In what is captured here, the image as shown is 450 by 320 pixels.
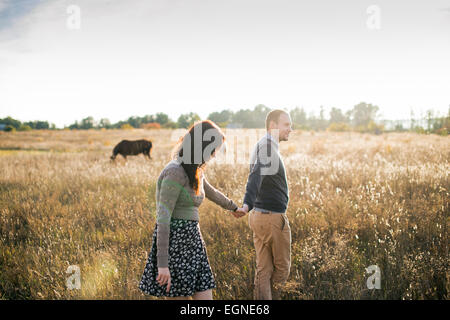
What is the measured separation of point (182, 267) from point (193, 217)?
0.41 m

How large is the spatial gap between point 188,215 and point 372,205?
3.82 metres

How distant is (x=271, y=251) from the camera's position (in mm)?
2949

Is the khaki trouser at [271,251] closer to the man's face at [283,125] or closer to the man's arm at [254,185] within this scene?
the man's arm at [254,185]

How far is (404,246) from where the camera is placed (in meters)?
3.71

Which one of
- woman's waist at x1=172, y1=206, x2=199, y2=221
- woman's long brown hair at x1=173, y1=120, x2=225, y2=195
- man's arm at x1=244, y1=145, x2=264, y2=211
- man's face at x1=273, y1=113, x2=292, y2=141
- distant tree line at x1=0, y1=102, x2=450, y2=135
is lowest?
woman's waist at x1=172, y1=206, x2=199, y2=221

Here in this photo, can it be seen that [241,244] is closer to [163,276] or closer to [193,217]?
[193,217]

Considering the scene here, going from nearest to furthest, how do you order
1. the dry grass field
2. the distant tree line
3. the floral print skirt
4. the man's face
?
1. the floral print skirt
2. the man's face
3. the dry grass field
4. the distant tree line

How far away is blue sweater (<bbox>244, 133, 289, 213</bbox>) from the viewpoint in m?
2.79

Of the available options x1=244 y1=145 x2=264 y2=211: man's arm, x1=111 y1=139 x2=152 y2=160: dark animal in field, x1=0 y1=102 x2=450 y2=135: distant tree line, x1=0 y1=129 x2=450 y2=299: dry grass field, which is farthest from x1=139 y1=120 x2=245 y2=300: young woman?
x1=0 y1=102 x2=450 y2=135: distant tree line

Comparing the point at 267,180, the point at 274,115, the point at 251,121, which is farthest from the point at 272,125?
the point at 251,121

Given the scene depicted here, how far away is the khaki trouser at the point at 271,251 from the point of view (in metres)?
2.80

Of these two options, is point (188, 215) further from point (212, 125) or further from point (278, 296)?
point (278, 296)

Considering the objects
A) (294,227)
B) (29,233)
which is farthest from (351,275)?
(29,233)

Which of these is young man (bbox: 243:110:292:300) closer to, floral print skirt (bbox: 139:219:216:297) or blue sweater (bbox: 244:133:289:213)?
blue sweater (bbox: 244:133:289:213)
